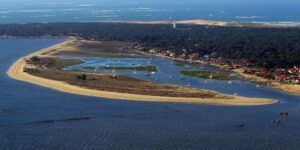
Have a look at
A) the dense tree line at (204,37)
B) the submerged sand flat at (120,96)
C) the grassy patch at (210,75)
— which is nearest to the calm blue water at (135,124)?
the submerged sand flat at (120,96)

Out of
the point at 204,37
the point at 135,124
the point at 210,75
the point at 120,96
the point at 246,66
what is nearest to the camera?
the point at 135,124

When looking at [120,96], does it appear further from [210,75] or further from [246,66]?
[246,66]

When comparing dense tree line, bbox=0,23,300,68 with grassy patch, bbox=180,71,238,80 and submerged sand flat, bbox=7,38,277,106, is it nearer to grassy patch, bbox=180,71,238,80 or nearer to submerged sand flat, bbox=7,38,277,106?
grassy patch, bbox=180,71,238,80

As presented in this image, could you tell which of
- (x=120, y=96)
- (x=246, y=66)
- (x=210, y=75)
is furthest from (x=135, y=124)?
(x=246, y=66)

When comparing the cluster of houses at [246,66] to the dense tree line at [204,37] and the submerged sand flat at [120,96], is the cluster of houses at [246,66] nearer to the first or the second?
the dense tree line at [204,37]

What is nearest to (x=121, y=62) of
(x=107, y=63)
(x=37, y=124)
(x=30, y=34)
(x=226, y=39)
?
(x=107, y=63)

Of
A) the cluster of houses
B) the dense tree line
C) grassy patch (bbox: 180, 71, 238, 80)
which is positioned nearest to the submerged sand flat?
the cluster of houses

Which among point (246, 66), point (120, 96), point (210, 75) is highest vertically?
point (120, 96)
